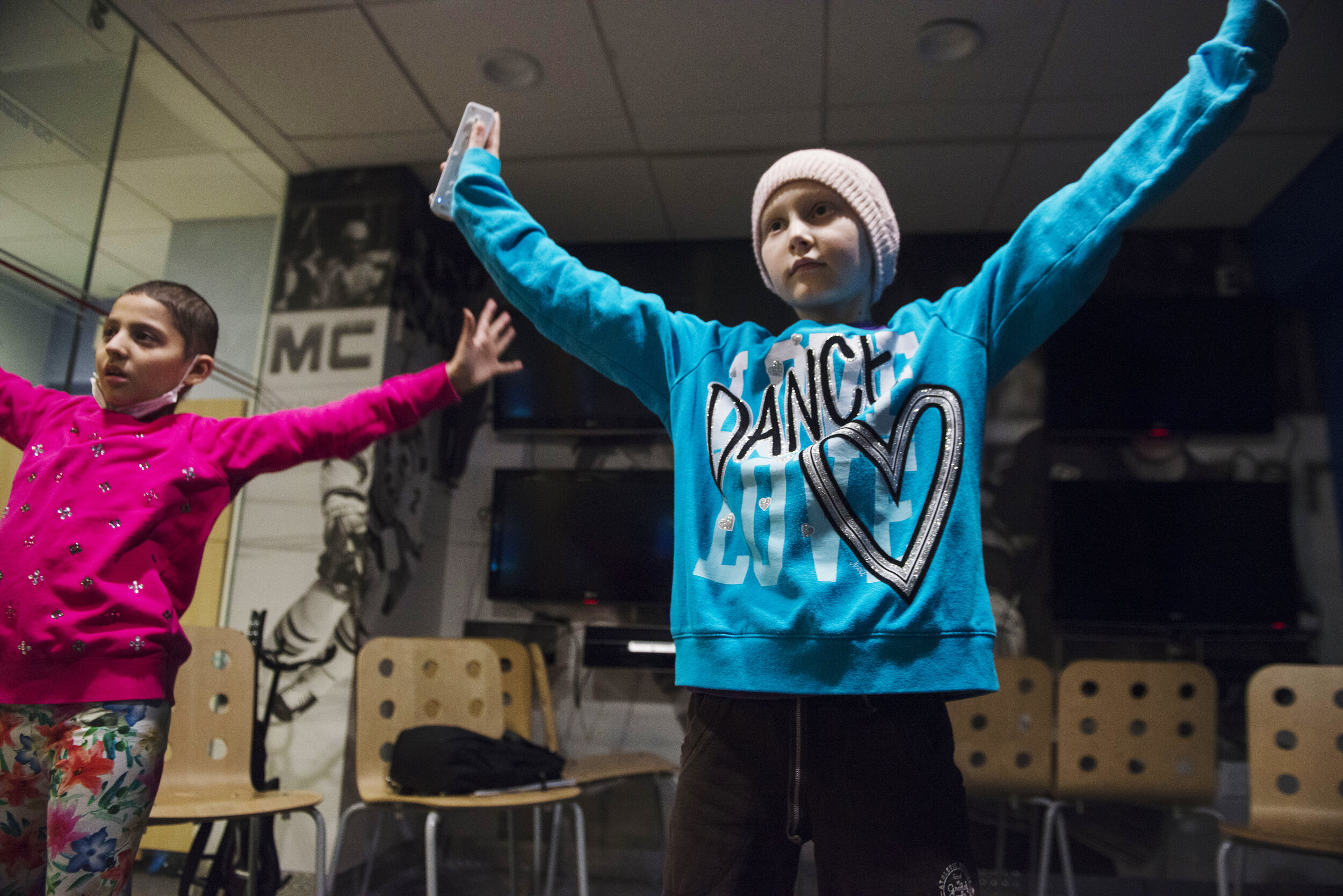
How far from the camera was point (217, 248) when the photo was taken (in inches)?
130

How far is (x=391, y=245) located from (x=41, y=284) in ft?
4.45

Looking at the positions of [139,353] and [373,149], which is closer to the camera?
[139,353]

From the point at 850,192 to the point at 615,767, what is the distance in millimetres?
2293

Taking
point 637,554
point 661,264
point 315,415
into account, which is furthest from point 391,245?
point 315,415

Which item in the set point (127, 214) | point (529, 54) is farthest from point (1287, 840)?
point (127, 214)

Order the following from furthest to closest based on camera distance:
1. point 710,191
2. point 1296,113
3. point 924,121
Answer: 1. point 710,191
2. point 924,121
3. point 1296,113

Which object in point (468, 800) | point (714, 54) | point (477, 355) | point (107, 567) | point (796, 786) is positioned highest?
point (714, 54)

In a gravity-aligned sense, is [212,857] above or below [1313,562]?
below

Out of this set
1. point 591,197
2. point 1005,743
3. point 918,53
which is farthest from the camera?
point 591,197

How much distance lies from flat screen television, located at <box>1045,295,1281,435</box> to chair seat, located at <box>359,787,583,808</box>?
2615 mm

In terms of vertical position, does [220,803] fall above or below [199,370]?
below

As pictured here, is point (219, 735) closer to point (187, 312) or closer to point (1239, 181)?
point (187, 312)

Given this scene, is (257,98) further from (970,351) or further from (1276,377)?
(1276,377)

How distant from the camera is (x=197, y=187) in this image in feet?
10.5
